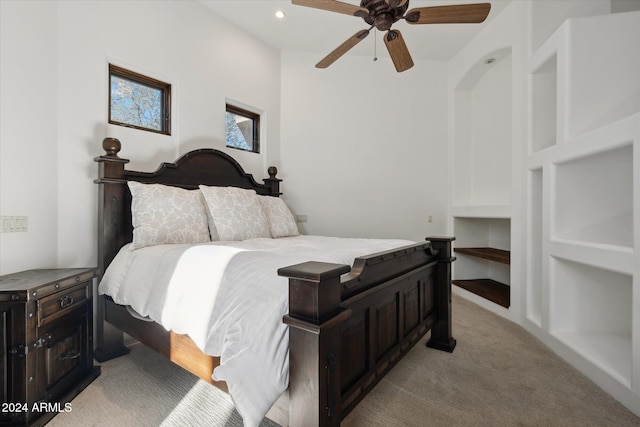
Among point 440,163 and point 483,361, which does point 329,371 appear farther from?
point 440,163

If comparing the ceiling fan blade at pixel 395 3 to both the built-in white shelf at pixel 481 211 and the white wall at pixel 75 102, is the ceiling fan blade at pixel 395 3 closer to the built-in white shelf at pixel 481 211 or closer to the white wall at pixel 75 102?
the white wall at pixel 75 102

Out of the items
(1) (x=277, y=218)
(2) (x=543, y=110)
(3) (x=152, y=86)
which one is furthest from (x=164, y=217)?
(2) (x=543, y=110)

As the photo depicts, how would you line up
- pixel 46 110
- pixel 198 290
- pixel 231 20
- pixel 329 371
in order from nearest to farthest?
1. pixel 329 371
2. pixel 198 290
3. pixel 46 110
4. pixel 231 20

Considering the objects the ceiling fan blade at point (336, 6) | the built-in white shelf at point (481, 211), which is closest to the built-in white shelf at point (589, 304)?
the built-in white shelf at point (481, 211)

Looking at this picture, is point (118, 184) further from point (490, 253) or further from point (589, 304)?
point (490, 253)

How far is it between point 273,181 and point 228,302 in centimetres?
254

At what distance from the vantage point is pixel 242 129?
371cm

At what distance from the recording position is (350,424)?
150 cm

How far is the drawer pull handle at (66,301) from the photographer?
5.65 ft

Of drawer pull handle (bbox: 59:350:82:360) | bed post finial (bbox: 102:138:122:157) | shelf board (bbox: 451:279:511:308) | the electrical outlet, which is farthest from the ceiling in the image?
drawer pull handle (bbox: 59:350:82:360)

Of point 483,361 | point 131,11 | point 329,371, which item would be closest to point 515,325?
point 483,361

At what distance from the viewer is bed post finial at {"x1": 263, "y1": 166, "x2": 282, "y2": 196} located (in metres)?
3.70

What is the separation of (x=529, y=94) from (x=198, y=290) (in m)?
3.24

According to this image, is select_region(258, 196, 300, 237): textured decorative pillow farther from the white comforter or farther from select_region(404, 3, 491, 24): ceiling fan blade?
select_region(404, 3, 491, 24): ceiling fan blade
